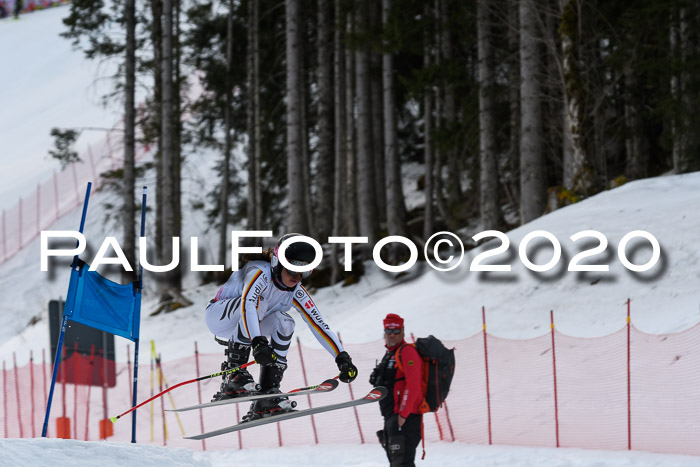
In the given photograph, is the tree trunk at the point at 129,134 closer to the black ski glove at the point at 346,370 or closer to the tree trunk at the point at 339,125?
the tree trunk at the point at 339,125

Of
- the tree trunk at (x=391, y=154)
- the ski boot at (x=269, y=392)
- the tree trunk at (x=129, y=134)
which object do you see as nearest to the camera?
the ski boot at (x=269, y=392)

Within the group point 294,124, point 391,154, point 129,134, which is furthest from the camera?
point 129,134

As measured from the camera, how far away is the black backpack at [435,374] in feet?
21.9

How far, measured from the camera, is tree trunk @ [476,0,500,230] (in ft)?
59.1

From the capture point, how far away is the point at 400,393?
6.70 meters

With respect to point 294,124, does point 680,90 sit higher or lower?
higher

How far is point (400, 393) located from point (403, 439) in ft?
1.25

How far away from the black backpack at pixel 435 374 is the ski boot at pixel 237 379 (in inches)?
48.5

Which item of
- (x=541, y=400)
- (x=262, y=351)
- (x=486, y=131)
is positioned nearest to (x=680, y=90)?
(x=486, y=131)

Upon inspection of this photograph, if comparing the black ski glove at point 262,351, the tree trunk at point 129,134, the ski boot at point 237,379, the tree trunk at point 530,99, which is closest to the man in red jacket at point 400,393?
the ski boot at point 237,379

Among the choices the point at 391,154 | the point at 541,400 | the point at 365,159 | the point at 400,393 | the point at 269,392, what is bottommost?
the point at 541,400

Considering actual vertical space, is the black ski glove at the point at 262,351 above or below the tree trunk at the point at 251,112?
below

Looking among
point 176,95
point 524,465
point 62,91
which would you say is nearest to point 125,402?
point 524,465

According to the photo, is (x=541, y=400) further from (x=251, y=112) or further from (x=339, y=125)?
(x=251, y=112)
